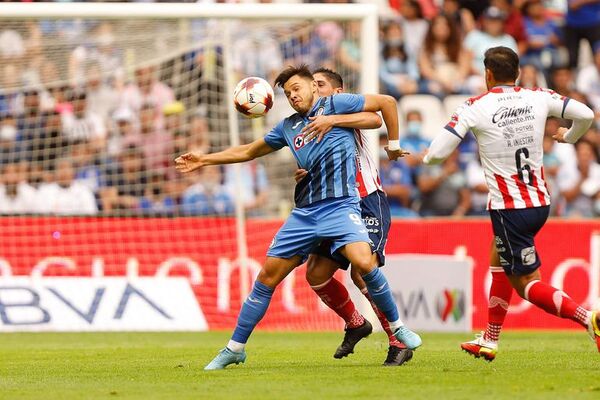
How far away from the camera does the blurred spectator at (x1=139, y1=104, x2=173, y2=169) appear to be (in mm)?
17375

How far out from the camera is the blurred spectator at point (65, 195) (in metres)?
16.3

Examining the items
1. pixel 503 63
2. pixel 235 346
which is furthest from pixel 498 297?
pixel 235 346

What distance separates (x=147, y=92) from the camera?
18266 mm

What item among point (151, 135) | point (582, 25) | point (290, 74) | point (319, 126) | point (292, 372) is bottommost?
point (292, 372)

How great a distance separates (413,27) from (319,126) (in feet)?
41.5

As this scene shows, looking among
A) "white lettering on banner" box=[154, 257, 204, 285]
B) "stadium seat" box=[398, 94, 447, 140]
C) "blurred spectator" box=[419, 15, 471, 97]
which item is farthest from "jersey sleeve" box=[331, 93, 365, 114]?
"blurred spectator" box=[419, 15, 471, 97]

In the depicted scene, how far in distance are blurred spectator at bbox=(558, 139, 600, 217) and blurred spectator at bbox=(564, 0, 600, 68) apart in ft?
10.3

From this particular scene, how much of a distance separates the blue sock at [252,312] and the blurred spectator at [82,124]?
342 inches

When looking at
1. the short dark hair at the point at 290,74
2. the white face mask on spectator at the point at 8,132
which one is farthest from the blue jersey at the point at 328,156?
the white face mask on spectator at the point at 8,132

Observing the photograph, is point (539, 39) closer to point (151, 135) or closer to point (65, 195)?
point (151, 135)

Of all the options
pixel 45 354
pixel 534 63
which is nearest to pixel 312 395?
pixel 45 354

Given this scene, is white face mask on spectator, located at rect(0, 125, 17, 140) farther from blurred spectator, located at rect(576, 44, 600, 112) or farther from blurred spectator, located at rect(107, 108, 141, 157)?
blurred spectator, located at rect(576, 44, 600, 112)

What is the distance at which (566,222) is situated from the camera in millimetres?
16875

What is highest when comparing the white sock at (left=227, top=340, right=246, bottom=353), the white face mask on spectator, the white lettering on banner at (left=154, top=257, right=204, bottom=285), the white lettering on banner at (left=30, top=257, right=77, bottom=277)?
the white face mask on spectator
